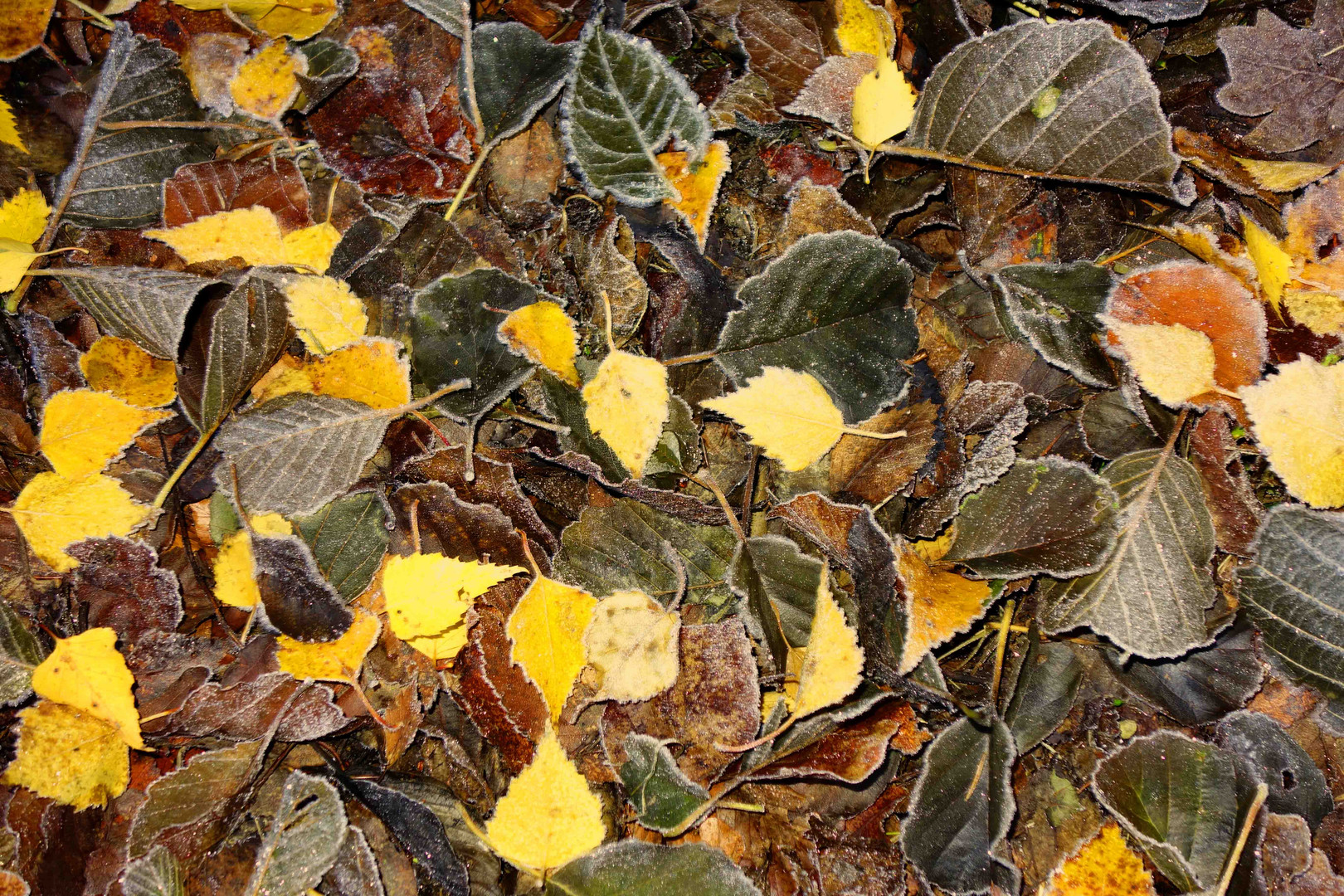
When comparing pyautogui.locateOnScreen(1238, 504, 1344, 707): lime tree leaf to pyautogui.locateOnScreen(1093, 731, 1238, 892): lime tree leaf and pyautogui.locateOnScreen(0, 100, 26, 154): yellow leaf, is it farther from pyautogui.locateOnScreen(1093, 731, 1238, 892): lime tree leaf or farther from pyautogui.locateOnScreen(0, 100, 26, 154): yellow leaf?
pyautogui.locateOnScreen(0, 100, 26, 154): yellow leaf

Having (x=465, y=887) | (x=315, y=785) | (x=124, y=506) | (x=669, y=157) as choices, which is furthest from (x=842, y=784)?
(x=124, y=506)

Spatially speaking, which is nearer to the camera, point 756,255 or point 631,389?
point 631,389

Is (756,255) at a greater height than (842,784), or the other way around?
(756,255)

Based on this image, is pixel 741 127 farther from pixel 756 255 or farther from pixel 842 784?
pixel 842 784

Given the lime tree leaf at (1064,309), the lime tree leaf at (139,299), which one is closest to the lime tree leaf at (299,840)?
the lime tree leaf at (139,299)

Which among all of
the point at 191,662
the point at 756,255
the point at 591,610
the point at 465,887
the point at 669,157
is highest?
the point at 669,157

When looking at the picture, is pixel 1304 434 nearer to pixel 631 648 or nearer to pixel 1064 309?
pixel 1064 309

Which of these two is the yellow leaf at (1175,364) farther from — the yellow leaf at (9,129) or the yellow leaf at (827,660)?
the yellow leaf at (9,129)
